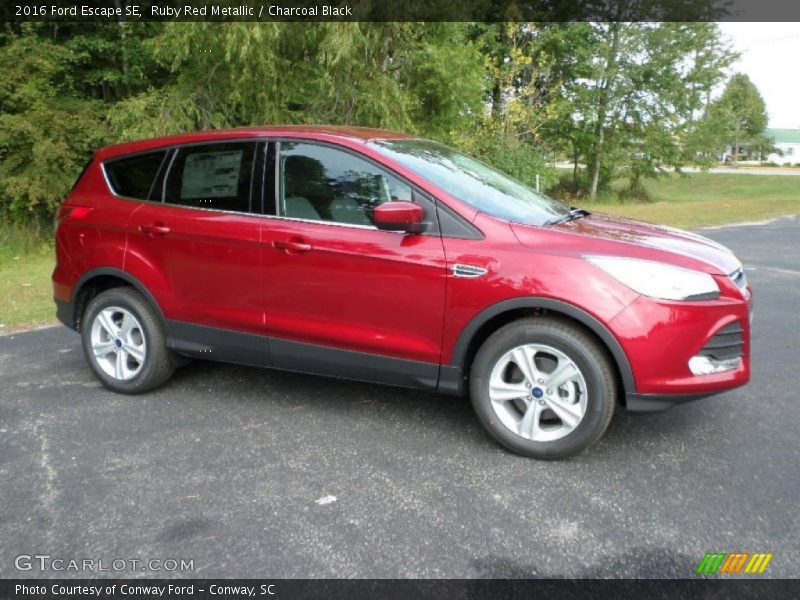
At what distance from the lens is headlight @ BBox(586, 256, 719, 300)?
3.13 metres

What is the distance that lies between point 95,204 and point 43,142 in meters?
10.7

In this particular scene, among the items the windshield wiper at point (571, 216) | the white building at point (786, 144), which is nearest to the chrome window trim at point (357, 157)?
the windshield wiper at point (571, 216)

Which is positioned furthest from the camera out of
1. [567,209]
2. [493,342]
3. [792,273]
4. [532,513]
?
[792,273]

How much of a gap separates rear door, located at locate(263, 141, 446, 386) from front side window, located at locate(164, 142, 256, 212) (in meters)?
0.23

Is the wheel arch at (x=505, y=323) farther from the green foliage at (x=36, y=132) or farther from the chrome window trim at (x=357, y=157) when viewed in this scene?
the green foliage at (x=36, y=132)

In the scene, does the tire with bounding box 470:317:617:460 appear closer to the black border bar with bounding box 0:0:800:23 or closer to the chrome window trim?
the chrome window trim

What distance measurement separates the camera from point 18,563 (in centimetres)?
256

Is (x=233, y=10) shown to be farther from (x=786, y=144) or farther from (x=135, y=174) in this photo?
(x=786, y=144)

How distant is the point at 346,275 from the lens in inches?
143

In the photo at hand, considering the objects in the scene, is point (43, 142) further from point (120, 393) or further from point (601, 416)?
point (601, 416)

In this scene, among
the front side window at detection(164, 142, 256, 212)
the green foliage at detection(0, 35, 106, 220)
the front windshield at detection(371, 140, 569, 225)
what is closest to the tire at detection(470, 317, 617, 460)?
the front windshield at detection(371, 140, 569, 225)

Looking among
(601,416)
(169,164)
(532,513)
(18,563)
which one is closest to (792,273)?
(601,416)

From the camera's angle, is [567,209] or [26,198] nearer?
[567,209]

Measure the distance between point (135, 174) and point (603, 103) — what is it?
92.2 feet
